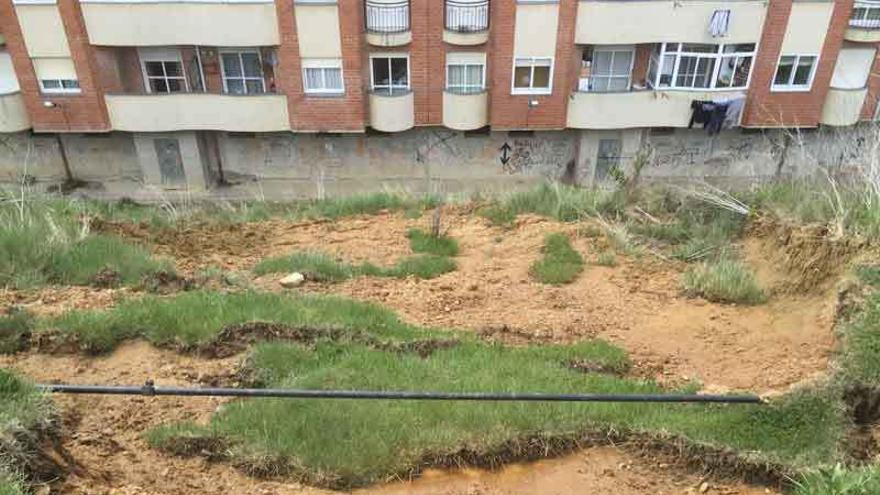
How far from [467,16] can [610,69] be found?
200 inches

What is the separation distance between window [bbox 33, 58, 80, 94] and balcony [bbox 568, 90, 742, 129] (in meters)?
15.6

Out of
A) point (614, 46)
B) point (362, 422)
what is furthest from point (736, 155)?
point (362, 422)

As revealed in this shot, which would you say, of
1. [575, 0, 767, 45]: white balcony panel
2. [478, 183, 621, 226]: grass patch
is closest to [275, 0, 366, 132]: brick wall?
[575, 0, 767, 45]: white balcony panel

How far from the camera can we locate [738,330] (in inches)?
263

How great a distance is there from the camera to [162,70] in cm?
2072

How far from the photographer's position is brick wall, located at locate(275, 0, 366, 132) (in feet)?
61.8

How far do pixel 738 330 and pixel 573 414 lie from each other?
2.79m

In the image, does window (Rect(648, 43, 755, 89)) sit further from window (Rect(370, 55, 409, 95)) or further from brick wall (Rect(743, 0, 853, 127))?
window (Rect(370, 55, 409, 95))

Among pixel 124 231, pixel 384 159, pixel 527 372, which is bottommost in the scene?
pixel 384 159

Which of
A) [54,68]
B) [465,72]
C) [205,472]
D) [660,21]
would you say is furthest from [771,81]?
[54,68]

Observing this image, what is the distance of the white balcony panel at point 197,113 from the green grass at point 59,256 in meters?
12.0

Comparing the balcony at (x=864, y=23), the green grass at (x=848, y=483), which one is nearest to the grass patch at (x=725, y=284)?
→ the green grass at (x=848, y=483)

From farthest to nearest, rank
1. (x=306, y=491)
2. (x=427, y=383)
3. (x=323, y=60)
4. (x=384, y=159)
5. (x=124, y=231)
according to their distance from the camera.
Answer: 1. (x=384, y=159)
2. (x=323, y=60)
3. (x=124, y=231)
4. (x=427, y=383)
5. (x=306, y=491)

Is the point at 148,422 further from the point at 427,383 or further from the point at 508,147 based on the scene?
the point at 508,147
